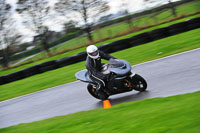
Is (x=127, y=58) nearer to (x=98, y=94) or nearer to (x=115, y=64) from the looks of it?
(x=98, y=94)

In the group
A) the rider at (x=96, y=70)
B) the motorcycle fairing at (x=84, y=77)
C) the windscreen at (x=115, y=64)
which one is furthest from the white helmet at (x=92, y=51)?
the motorcycle fairing at (x=84, y=77)

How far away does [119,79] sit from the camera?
24.1 ft

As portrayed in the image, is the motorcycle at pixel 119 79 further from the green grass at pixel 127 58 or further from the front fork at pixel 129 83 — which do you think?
the green grass at pixel 127 58

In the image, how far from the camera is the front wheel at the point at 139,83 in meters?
7.44

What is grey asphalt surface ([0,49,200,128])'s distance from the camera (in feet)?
25.0

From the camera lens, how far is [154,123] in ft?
15.5

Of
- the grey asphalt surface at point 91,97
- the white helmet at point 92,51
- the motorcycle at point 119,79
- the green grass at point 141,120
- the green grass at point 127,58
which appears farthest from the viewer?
the green grass at point 127,58

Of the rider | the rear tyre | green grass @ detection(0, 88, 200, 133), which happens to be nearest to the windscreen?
the rider

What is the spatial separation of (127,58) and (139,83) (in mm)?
6637

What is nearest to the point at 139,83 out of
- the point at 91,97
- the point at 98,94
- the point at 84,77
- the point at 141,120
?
the point at 98,94

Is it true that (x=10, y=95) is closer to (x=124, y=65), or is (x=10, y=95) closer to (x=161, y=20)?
(x=124, y=65)

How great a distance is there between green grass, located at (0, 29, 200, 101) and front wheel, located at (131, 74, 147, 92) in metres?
4.88

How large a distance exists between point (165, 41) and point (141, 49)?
56.3 inches

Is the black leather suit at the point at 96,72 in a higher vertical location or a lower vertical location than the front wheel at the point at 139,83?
higher
